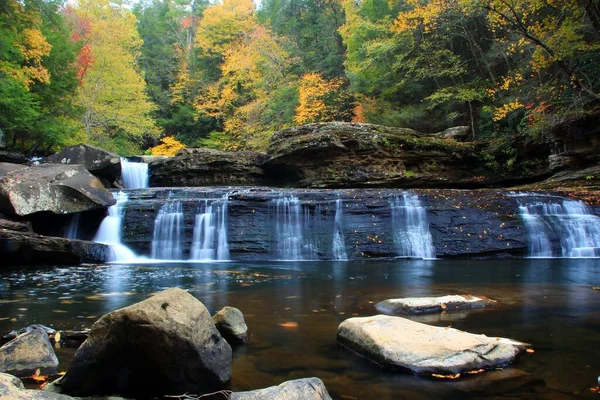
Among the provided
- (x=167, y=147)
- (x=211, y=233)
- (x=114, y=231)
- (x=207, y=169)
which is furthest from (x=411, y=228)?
(x=167, y=147)

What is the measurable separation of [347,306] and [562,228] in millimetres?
9144

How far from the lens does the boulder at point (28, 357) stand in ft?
9.72

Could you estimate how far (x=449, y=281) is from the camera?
7344 millimetres

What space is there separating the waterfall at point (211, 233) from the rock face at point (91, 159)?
666 cm

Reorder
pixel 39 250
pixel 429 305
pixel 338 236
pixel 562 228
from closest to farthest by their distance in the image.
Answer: pixel 429 305 → pixel 39 250 → pixel 562 228 → pixel 338 236

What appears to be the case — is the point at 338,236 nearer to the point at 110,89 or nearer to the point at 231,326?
the point at 231,326

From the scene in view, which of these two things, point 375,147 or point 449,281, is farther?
point 375,147

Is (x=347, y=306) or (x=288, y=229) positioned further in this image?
(x=288, y=229)

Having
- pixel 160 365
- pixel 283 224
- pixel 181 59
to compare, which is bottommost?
pixel 160 365

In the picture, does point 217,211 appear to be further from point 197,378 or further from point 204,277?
point 197,378

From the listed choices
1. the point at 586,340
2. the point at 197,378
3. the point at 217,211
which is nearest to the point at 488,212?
the point at 217,211

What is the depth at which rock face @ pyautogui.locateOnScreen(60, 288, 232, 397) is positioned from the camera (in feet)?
8.91

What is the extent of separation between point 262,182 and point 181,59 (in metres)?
28.4

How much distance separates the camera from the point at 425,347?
3.24 metres
